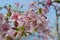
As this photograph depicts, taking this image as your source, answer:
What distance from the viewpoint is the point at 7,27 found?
980 millimetres

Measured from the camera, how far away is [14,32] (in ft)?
3.12

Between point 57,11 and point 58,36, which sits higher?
point 57,11

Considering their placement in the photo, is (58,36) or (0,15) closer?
(0,15)

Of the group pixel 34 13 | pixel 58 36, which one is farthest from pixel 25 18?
pixel 58 36

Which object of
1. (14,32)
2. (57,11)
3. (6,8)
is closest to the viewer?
(14,32)

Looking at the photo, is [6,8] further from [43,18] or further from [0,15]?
[43,18]

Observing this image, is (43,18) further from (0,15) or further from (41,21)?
(0,15)

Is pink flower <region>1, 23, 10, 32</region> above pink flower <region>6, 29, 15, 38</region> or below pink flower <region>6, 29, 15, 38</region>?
above

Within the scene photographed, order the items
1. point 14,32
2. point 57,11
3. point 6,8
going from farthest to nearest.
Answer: point 57,11 < point 6,8 < point 14,32

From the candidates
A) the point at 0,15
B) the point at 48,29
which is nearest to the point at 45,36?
the point at 48,29

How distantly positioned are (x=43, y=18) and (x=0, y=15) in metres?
0.24

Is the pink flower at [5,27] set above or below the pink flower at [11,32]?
above

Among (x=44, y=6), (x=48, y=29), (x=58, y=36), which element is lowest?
(x=58, y=36)

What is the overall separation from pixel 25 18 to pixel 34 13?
0.06m
